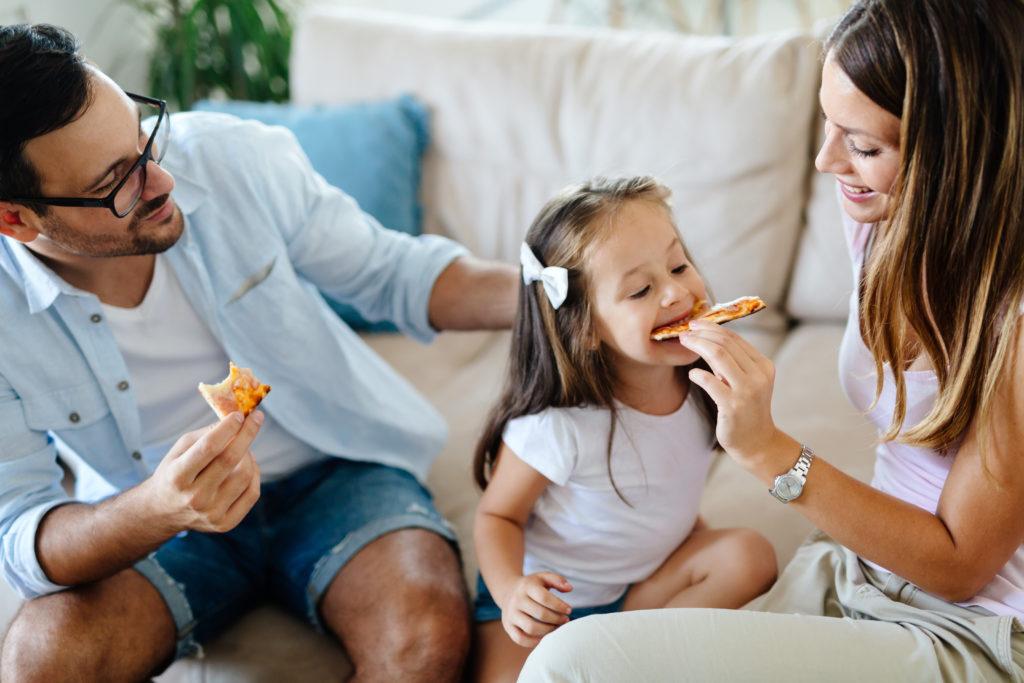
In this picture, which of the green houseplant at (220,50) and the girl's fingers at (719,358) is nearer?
the girl's fingers at (719,358)

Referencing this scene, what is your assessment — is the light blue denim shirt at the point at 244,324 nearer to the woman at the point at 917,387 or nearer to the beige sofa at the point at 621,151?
the beige sofa at the point at 621,151

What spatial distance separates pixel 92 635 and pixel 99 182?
709 mm

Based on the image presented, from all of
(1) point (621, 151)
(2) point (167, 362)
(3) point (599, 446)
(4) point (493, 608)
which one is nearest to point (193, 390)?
(2) point (167, 362)

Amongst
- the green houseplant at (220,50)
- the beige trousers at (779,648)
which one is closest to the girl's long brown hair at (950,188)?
the beige trousers at (779,648)

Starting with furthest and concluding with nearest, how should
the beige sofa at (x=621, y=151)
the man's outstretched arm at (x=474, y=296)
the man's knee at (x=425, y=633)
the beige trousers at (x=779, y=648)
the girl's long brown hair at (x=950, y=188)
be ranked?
1. the beige sofa at (x=621, y=151)
2. the man's outstretched arm at (x=474, y=296)
3. the man's knee at (x=425, y=633)
4. the beige trousers at (x=779, y=648)
5. the girl's long brown hair at (x=950, y=188)

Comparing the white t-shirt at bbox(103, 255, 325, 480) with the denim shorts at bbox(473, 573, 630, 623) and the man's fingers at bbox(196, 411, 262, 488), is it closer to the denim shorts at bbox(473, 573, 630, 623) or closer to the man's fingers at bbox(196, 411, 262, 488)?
the man's fingers at bbox(196, 411, 262, 488)

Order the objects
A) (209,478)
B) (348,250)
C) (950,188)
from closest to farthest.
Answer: (950,188)
(209,478)
(348,250)

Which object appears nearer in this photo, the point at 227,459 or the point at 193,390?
the point at 227,459

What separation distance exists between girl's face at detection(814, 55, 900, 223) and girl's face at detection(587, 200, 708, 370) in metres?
0.26

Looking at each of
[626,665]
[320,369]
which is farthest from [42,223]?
[626,665]

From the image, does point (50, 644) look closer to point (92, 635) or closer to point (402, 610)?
point (92, 635)

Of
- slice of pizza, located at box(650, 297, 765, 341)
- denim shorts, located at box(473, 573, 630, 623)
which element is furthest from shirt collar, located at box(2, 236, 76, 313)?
slice of pizza, located at box(650, 297, 765, 341)

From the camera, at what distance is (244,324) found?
1852 mm

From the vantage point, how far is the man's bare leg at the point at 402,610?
1.61 metres
